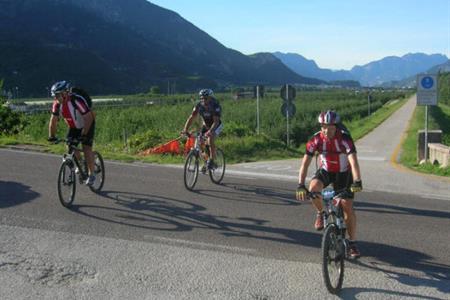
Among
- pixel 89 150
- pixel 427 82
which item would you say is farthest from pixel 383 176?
pixel 89 150

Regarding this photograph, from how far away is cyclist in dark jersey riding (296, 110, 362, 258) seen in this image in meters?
5.90

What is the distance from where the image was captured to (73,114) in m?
8.79

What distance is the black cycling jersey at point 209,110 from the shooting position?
1082 centimetres

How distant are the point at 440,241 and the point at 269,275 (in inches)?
112

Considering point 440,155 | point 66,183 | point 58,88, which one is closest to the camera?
point 58,88

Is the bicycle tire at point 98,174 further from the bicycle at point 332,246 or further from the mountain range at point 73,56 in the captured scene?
the mountain range at point 73,56

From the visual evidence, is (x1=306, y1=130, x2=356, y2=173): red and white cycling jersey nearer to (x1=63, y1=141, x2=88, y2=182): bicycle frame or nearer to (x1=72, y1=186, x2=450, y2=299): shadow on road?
(x1=72, y1=186, x2=450, y2=299): shadow on road

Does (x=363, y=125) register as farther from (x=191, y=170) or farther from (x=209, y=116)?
(x=191, y=170)

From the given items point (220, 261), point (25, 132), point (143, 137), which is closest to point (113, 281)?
point (220, 261)

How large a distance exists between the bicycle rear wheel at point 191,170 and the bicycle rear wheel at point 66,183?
2.38m

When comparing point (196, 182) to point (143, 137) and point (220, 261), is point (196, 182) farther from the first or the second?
point (143, 137)

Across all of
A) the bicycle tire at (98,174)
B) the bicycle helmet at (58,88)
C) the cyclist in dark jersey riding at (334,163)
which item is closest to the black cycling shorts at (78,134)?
the bicycle tire at (98,174)

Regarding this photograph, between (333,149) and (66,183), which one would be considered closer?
(333,149)

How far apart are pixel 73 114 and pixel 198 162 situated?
2866 millimetres
